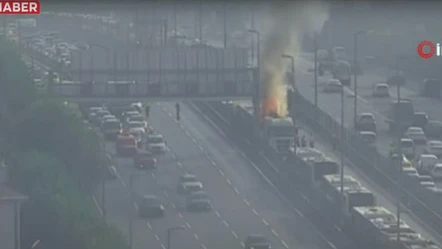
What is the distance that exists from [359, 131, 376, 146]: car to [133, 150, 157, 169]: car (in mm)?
1458

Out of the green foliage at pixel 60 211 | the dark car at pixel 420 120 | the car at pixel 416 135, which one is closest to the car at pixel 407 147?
the car at pixel 416 135

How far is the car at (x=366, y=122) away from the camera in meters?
19.1

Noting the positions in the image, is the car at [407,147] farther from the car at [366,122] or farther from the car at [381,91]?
the car at [381,91]

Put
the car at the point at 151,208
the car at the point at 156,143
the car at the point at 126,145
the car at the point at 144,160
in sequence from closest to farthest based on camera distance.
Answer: the car at the point at 151,208 < the car at the point at 144,160 < the car at the point at 126,145 < the car at the point at 156,143

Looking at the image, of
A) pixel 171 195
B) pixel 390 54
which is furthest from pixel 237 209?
pixel 390 54

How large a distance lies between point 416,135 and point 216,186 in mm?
2199

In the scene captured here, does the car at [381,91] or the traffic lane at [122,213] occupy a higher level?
the car at [381,91]

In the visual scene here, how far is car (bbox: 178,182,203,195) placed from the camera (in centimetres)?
1727

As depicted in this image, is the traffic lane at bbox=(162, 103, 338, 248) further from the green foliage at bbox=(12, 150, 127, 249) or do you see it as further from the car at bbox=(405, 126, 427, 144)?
the car at bbox=(405, 126, 427, 144)

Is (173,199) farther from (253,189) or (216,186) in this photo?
(216,186)

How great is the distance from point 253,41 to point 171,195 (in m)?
3.72

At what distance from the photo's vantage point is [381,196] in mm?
16359

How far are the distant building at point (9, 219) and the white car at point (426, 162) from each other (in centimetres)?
460

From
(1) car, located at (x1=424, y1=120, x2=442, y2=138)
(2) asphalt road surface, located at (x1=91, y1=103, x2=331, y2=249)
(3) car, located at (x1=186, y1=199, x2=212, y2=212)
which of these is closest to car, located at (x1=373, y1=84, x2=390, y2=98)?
(1) car, located at (x1=424, y1=120, x2=442, y2=138)
